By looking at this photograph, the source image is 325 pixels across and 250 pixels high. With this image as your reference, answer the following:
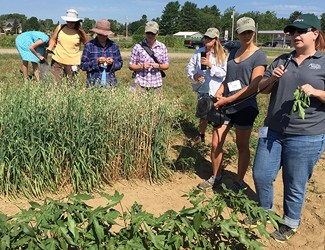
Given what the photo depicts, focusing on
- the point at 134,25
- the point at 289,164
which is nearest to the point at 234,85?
the point at 289,164

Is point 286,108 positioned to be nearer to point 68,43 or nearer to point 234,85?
point 234,85

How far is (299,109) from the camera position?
2.48 m

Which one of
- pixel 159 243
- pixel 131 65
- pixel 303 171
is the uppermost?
pixel 131 65

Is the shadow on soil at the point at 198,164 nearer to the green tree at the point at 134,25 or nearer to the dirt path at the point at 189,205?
the dirt path at the point at 189,205

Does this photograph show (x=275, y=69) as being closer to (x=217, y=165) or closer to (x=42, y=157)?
(x=217, y=165)

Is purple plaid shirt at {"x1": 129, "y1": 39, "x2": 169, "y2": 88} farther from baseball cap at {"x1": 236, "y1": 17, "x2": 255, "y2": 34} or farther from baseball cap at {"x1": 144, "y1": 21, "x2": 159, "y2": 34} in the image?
Answer: baseball cap at {"x1": 236, "y1": 17, "x2": 255, "y2": 34}

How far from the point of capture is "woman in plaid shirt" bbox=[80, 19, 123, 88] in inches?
189

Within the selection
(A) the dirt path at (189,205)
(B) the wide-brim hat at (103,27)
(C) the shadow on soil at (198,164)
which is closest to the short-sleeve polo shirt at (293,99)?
(A) the dirt path at (189,205)

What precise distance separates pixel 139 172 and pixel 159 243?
1.75m

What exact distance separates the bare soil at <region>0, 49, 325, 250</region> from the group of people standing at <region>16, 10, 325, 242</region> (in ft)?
0.62

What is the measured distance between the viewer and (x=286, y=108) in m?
2.67

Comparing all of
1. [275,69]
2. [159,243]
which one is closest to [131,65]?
[275,69]

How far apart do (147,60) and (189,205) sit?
225 cm

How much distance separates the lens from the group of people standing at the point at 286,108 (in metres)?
2.55
